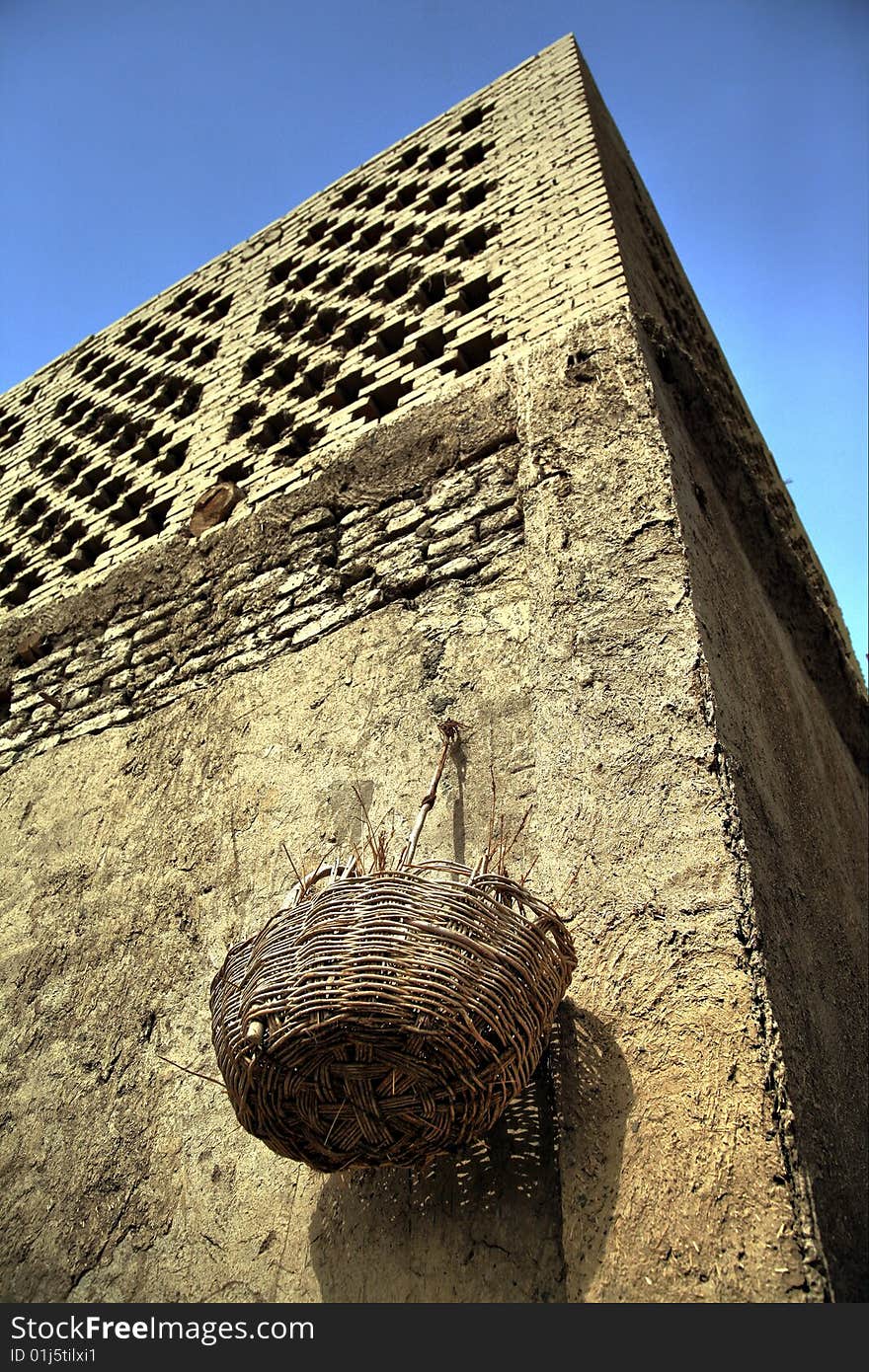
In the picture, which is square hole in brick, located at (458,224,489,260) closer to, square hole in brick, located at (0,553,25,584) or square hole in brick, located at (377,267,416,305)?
square hole in brick, located at (377,267,416,305)

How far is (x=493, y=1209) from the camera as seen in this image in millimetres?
2115

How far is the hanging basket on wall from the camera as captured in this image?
5.96 feet

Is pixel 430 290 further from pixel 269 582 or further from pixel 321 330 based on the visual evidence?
Answer: pixel 269 582

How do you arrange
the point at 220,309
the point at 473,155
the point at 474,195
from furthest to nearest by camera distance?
1. the point at 220,309
2. the point at 473,155
3. the point at 474,195

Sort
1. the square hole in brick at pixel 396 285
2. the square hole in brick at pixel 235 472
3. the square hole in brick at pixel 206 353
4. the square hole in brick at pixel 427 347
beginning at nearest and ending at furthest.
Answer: the square hole in brick at pixel 427 347 → the square hole in brick at pixel 235 472 → the square hole in brick at pixel 396 285 → the square hole in brick at pixel 206 353

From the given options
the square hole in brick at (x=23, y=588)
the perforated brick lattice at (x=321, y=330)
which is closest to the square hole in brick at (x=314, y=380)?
the perforated brick lattice at (x=321, y=330)

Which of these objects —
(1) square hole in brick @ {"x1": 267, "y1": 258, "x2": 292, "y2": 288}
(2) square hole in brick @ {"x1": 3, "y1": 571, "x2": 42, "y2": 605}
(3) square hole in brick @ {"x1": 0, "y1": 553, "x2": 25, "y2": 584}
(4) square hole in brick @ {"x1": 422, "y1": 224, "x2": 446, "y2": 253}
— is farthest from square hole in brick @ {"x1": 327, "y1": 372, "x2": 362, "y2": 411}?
(3) square hole in brick @ {"x1": 0, "y1": 553, "x2": 25, "y2": 584}

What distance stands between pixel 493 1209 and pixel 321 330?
3.91 meters

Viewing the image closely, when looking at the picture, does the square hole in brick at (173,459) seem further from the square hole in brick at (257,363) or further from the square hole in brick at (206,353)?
the square hole in brick at (206,353)

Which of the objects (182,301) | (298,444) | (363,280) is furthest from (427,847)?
(182,301)

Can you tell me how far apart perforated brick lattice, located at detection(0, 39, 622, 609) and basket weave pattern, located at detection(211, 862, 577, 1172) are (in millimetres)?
2473

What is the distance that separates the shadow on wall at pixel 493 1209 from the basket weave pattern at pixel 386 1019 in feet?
0.69

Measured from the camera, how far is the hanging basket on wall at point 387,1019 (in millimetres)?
1816
